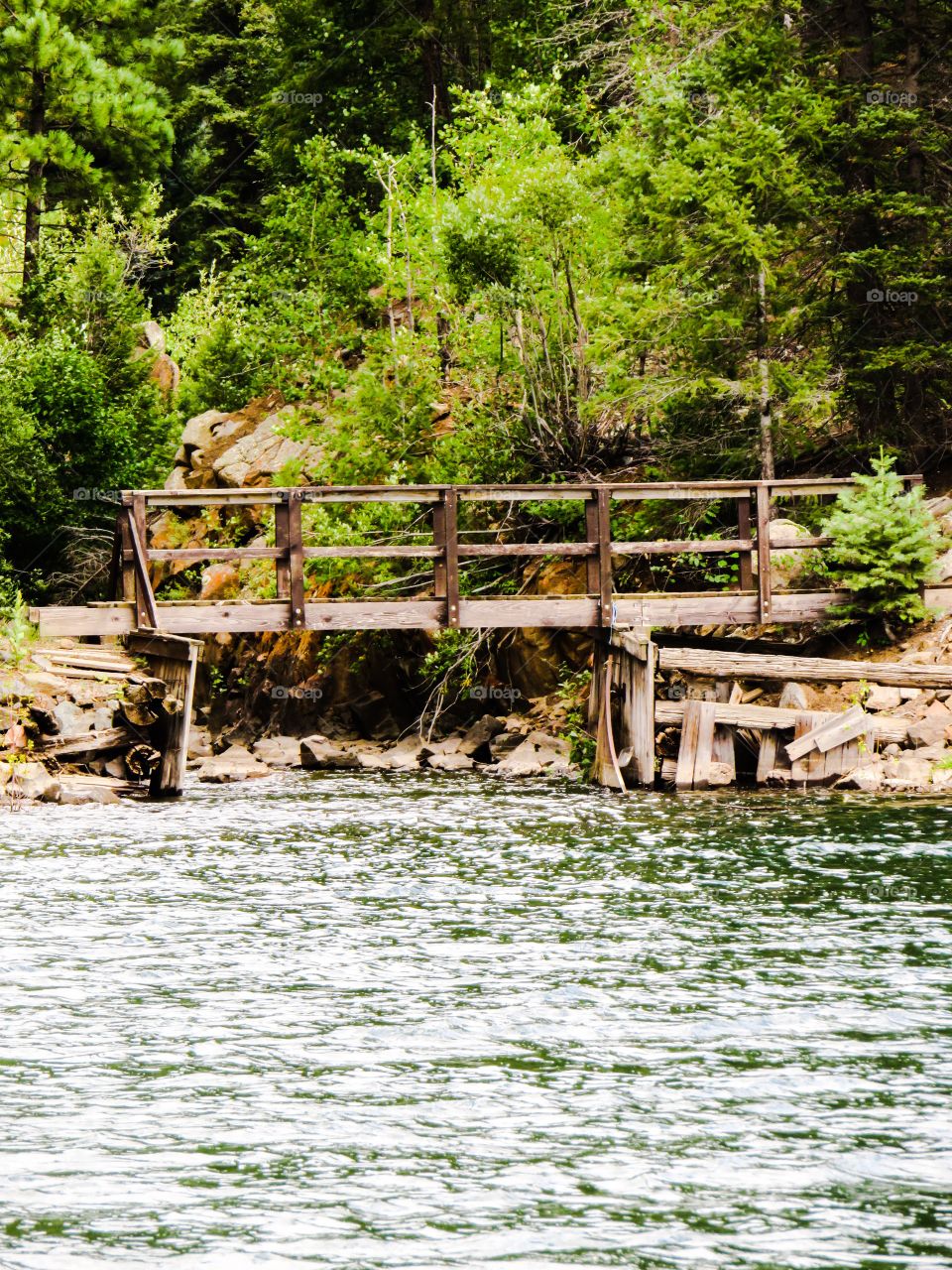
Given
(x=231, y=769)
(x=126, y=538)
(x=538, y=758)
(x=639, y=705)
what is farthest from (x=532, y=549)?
(x=231, y=769)

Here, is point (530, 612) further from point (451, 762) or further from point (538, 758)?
point (451, 762)

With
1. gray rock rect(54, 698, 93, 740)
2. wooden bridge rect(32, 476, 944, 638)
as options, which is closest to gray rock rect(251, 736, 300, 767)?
gray rock rect(54, 698, 93, 740)

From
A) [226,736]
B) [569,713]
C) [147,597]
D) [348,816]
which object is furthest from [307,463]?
[348,816]

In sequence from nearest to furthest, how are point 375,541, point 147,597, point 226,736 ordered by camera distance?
1. point 147,597
2. point 375,541
3. point 226,736

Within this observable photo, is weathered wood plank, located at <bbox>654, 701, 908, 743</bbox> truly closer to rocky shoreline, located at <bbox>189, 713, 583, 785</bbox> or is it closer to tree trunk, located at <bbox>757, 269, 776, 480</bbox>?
rocky shoreline, located at <bbox>189, 713, 583, 785</bbox>

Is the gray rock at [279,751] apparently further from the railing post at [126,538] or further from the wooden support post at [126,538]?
the wooden support post at [126,538]

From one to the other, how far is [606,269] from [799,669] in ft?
30.4

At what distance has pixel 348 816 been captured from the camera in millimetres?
19812

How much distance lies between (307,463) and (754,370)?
1160 cm

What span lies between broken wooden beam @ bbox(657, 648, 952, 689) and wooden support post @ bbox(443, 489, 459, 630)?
2701 millimetres

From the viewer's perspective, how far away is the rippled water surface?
24.6 feet

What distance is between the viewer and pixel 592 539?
21938 mm

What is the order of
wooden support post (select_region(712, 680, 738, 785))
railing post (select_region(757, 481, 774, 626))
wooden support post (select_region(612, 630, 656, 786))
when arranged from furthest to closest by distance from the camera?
1. railing post (select_region(757, 481, 774, 626))
2. wooden support post (select_region(612, 630, 656, 786))
3. wooden support post (select_region(712, 680, 738, 785))

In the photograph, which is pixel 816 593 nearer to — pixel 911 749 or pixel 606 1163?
pixel 911 749
